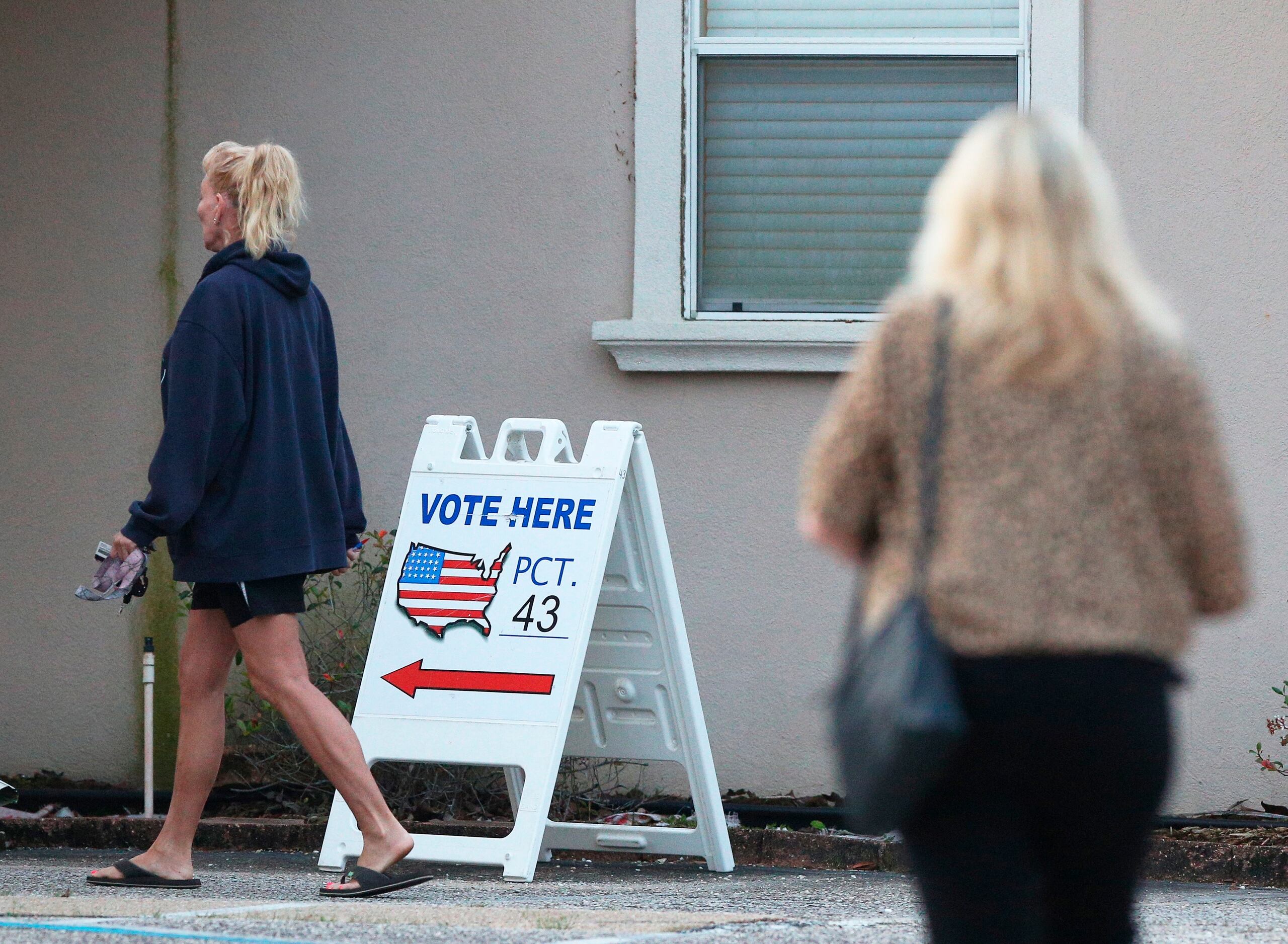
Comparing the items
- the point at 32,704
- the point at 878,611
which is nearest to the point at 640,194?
the point at 32,704

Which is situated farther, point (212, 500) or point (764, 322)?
point (764, 322)

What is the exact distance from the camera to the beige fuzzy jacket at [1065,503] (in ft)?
6.85

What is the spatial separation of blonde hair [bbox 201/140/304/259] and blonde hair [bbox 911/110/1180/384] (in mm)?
2796

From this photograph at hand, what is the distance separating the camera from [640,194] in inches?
255

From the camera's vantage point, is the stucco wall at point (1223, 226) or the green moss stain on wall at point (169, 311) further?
the green moss stain on wall at point (169, 311)

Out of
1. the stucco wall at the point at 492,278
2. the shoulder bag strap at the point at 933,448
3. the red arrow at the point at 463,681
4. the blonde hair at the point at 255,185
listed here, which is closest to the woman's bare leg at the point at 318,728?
the red arrow at the point at 463,681

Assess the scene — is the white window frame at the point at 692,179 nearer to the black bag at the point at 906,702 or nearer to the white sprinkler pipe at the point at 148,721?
the white sprinkler pipe at the point at 148,721

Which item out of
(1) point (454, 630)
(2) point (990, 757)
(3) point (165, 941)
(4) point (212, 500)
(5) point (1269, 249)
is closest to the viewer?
(2) point (990, 757)

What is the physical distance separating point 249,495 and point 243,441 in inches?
5.8

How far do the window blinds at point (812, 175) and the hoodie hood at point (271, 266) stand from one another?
2265 mm

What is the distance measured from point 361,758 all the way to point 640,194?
267 cm

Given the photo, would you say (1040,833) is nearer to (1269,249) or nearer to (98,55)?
(1269,249)

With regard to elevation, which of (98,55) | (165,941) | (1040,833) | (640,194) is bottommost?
(165,941)

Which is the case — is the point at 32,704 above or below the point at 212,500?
below
